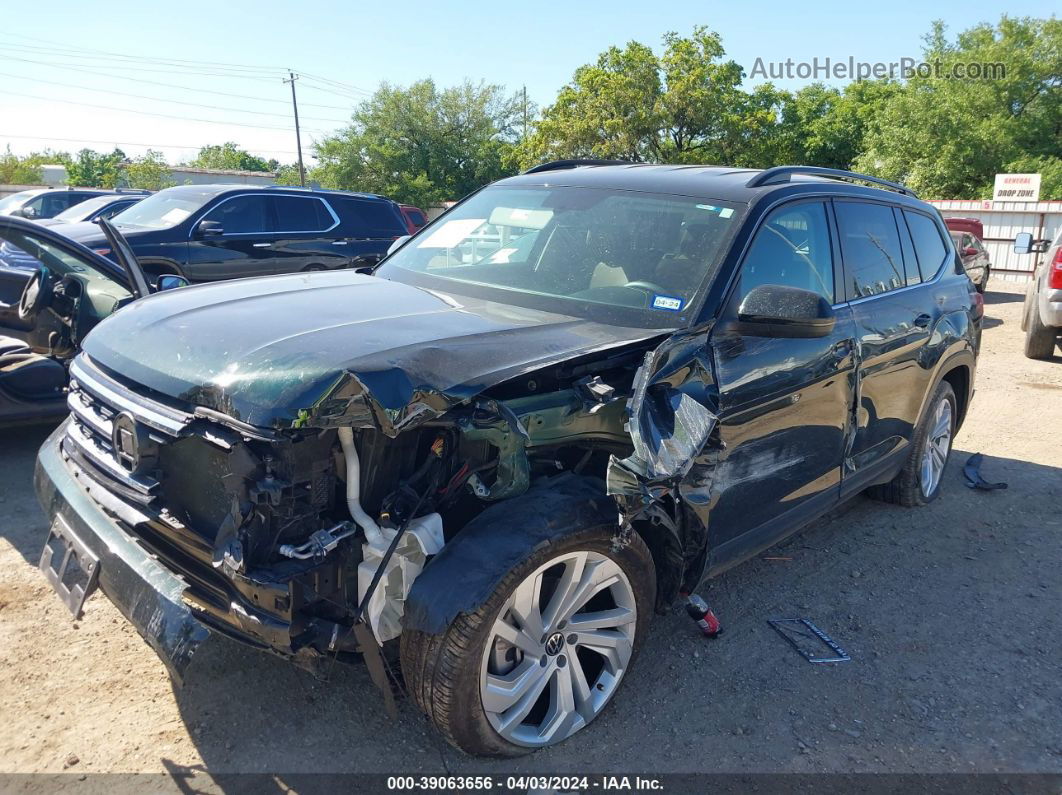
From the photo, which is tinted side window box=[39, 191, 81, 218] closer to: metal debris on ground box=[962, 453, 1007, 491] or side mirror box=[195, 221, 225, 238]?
side mirror box=[195, 221, 225, 238]

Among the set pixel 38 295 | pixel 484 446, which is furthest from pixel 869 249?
pixel 38 295

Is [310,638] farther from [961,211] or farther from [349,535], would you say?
[961,211]

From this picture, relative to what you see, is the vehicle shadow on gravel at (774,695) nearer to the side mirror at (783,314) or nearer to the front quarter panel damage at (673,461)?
the front quarter panel damage at (673,461)

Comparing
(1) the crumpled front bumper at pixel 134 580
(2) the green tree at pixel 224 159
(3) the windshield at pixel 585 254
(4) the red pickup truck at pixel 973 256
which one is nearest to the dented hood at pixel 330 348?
(3) the windshield at pixel 585 254

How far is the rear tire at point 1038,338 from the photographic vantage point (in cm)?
977

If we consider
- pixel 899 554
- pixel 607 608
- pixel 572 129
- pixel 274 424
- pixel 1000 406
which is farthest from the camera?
pixel 572 129

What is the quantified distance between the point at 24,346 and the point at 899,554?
5688 mm

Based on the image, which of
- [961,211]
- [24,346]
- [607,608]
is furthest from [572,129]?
[607,608]

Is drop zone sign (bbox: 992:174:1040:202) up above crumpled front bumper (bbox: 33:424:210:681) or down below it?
below

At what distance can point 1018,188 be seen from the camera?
2312 cm

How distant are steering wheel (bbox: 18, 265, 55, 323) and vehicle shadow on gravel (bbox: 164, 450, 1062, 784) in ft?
10.1

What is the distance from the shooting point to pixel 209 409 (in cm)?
242

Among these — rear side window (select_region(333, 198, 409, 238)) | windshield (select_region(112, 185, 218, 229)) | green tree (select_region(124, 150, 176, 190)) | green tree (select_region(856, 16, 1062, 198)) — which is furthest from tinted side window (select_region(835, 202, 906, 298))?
green tree (select_region(124, 150, 176, 190))

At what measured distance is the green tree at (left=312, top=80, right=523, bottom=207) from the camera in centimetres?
3781
